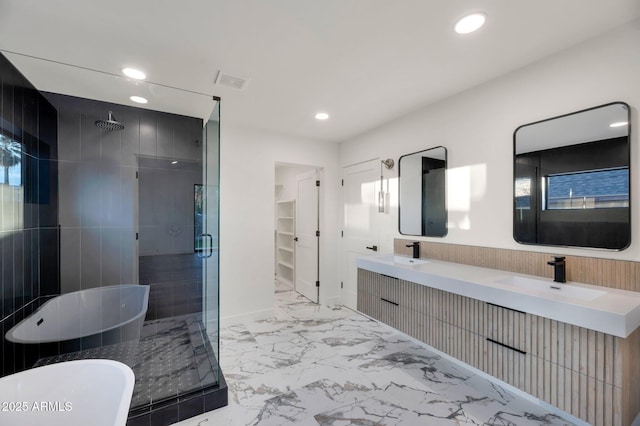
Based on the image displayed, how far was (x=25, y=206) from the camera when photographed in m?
2.14

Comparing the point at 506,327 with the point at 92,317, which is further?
the point at 92,317

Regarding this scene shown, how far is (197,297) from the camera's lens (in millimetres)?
2893

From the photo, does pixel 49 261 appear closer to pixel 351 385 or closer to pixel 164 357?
pixel 164 357

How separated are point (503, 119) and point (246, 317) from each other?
3.38 m

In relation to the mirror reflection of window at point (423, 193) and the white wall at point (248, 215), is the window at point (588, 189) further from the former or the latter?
the white wall at point (248, 215)

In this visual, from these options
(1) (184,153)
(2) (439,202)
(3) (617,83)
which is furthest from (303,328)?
(3) (617,83)

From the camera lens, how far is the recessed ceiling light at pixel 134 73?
214cm

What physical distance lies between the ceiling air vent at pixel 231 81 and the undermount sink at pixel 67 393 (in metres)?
2.04

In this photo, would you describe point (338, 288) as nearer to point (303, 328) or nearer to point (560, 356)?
point (303, 328)

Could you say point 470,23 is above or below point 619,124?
above

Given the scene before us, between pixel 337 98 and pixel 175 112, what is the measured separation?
5.59 feet

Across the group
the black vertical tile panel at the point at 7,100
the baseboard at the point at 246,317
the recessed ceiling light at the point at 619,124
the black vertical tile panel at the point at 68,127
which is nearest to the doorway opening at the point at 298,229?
the baseboard at the point at 246,317

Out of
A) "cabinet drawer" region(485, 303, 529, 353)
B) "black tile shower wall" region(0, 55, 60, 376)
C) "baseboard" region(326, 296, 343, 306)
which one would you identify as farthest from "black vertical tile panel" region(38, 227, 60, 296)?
"cabinet drawer" region(485, 303, 529, 353)

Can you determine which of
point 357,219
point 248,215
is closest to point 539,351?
point 357,219
